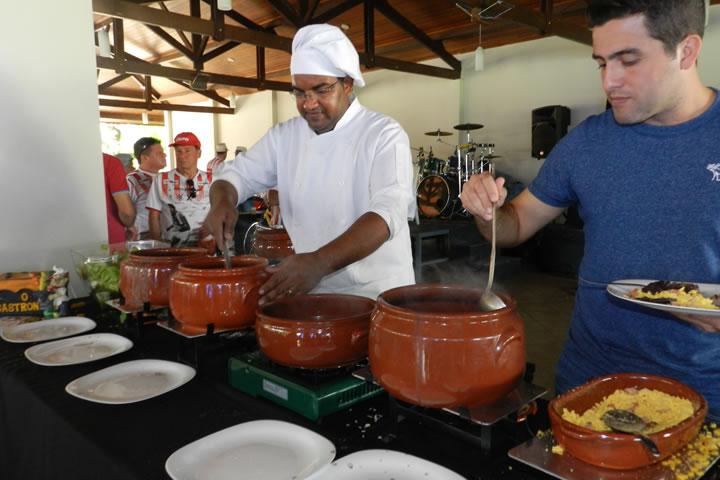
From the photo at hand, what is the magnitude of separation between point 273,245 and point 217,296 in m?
0.68

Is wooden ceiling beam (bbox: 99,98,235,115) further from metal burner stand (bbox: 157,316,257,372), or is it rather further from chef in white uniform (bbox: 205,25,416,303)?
metal burner stand (bbox: 157,316,257,372)

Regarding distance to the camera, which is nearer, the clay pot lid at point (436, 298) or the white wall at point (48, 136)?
the clay pot lid at point (436, 298)

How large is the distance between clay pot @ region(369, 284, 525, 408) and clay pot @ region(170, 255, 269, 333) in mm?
460

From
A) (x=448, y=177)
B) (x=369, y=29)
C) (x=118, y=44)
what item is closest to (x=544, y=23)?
(x=369, y=29)

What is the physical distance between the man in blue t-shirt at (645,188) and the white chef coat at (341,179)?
51cm

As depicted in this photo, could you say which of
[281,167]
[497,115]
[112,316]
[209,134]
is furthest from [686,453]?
[209,134]

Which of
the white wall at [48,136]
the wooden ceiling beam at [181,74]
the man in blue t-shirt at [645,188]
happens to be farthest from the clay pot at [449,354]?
the wooden ceiling beam at [181,74]

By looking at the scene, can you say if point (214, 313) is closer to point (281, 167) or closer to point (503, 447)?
point (503, 447)

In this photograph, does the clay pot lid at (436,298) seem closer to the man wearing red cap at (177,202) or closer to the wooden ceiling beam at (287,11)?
the man wearing red cap at (177,202)

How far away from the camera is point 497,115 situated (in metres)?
9.58

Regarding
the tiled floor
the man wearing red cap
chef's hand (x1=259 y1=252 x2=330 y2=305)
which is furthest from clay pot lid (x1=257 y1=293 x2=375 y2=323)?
the man wearing red cap

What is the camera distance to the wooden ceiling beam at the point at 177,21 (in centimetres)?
622

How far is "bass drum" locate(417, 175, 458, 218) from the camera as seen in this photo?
340 inches

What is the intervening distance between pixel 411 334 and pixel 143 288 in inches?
38.3
